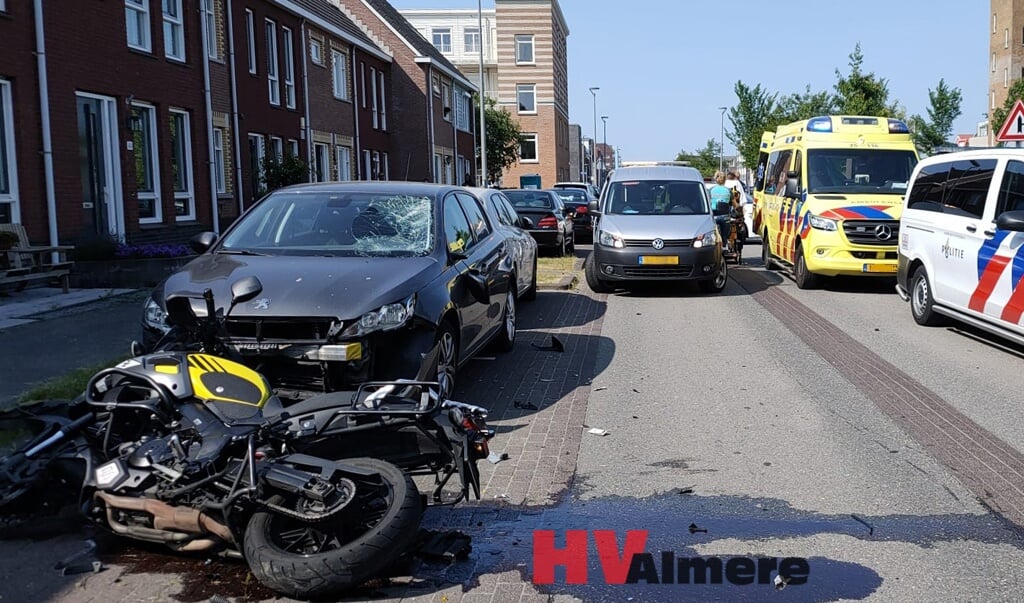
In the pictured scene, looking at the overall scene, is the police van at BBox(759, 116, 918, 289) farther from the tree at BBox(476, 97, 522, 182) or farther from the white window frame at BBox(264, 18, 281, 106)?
the tree at BBox(476, 97, 522, 182)

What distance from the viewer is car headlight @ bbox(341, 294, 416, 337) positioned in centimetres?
599

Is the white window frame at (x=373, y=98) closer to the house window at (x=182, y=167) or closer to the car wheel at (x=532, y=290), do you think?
the house window at (x=182, y=167)

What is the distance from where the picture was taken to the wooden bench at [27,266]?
1272 centimetres

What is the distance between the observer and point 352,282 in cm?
636

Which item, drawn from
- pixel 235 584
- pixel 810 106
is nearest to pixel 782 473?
pixel 235 584

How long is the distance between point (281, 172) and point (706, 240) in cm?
1259

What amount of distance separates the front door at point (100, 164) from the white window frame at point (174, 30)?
295cm

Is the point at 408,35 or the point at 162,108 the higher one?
the point at 408,35

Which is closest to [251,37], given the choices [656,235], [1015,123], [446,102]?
[656,235]

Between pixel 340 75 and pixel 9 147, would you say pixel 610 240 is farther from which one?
pixel 340 75

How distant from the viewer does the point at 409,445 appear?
14.7 feet

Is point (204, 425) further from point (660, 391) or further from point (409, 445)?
point (660, 391)

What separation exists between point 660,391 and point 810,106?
Result: 126 ft

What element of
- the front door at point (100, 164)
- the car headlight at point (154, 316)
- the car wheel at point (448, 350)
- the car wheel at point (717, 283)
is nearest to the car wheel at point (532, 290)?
the car wheel at point (717, 283)
